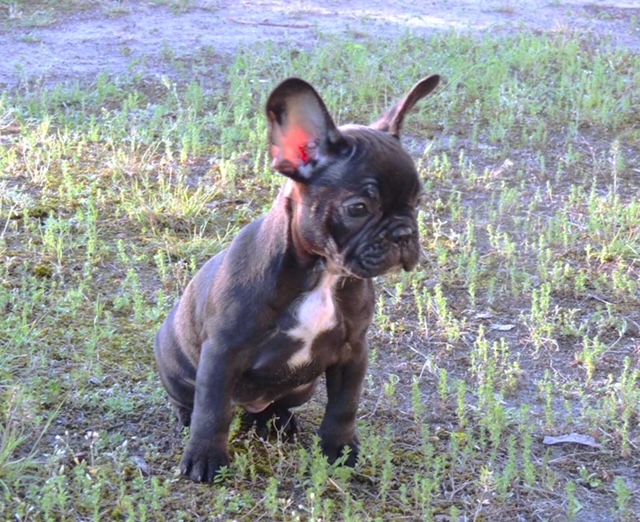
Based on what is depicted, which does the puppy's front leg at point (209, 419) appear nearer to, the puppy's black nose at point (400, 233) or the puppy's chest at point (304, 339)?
the puppy's chest at point (304, 339)

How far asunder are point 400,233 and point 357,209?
18 cm

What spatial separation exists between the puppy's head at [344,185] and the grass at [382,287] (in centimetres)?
94

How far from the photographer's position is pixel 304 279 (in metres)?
4.15

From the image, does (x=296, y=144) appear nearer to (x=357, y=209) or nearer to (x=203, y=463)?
(x=357, y=209)

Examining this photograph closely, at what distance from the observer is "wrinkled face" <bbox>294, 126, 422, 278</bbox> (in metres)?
3.92

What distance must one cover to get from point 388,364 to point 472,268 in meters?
1.13

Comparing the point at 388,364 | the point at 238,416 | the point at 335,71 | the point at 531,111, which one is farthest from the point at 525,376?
the point at 335,71

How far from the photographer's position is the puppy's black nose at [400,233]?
3955 millimetres

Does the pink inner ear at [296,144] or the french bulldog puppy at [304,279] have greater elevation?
the pink inner ear at [296,144]

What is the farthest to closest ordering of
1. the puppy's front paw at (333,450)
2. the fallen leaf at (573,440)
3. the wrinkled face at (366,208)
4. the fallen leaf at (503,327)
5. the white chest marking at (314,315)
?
the fallen leaf at (503,327) → the fallen leaf at (573,440) → the puppy's front paw at (333,450) → the white chest marking at (314,315) → the wrinkled face at (366,208)

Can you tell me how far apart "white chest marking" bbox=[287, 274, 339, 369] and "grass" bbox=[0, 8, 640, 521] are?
541mm

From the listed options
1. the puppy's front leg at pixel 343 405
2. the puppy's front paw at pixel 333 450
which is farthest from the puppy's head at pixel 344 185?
the puppy's front paw at pixel 333 450

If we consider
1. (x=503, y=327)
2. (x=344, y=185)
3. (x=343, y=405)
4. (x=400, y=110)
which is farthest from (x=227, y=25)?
(x=344, y=185)

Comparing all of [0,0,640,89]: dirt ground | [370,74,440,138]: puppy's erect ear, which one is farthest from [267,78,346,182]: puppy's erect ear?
[0,0,640,89]: dirt ground
